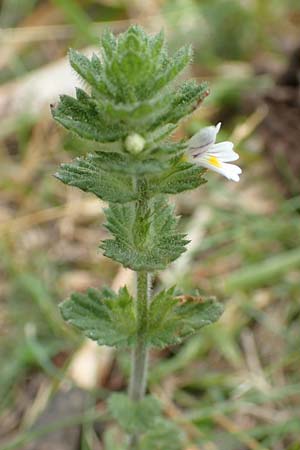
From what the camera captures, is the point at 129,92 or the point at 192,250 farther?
the point at 192,250

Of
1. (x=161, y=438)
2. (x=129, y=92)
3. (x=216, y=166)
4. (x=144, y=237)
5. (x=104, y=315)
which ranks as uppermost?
(x=129, y=92)

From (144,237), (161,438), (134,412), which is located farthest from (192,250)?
(144,237)

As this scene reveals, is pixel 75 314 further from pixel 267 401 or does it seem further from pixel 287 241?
pixel 287 241

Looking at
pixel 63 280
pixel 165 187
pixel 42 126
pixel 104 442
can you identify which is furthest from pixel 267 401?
pixel 42 126

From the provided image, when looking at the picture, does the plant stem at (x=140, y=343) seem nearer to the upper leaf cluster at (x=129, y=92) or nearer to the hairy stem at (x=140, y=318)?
the hairy stem at (x=140, y=318)

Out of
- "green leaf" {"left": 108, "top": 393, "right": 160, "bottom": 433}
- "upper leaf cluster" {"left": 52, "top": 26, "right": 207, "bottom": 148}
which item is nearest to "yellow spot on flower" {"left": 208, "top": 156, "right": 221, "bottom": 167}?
"upper leaf cluster" {"left": 52, "top": 26, "right": 207, "bottom": 148}

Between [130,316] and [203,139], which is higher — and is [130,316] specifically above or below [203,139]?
below

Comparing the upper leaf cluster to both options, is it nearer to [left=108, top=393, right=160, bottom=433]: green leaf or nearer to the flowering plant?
the flowering plant

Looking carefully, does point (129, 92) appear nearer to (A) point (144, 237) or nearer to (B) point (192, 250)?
(A) point (144, 237)
